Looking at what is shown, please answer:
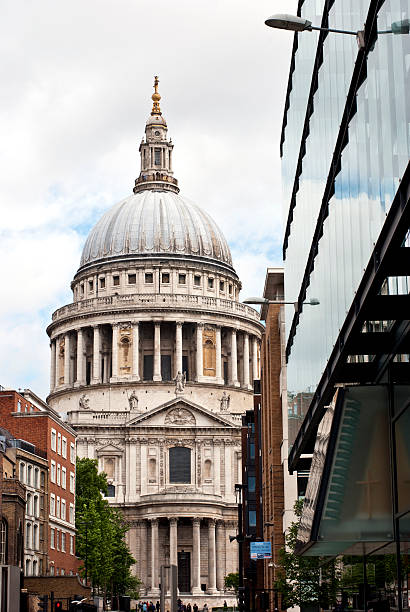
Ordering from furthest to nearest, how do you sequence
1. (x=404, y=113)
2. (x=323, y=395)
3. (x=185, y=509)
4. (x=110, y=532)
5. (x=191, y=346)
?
(x=191, y=346), (x=185, y=509), (x=110, y=532), (x=323, y=395), (x=404, y=113)

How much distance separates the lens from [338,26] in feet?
81.8

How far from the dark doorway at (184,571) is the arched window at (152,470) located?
28.7 ft

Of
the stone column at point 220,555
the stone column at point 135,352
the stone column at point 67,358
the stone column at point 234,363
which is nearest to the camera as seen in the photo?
the stone column at point 220,555

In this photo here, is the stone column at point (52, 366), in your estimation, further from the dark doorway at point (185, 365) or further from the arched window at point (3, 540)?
the arched window at point (3, 540)

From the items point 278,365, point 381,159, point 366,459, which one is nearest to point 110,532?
point 278,365

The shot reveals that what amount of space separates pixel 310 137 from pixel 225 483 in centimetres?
10384

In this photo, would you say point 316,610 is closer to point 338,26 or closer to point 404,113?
point 338,26

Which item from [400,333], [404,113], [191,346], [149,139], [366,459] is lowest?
[366,459]

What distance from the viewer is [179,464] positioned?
135 m

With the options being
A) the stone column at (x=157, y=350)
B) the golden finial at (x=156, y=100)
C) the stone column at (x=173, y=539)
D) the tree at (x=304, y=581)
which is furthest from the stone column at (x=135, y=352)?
the tree at (x=304, y=581)

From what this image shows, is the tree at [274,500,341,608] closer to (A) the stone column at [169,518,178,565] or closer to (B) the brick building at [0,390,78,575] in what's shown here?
(B) the brick building at [0,390,78,575]

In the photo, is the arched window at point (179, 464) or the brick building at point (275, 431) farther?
the arched window at point (179, 464)

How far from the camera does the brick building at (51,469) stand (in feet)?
257

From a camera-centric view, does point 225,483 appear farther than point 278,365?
Yes
